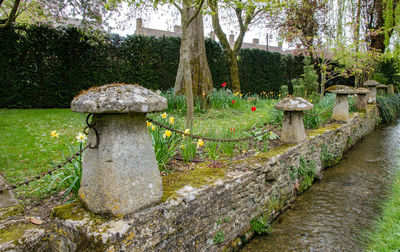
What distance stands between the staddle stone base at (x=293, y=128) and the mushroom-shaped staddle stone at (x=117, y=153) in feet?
10.3

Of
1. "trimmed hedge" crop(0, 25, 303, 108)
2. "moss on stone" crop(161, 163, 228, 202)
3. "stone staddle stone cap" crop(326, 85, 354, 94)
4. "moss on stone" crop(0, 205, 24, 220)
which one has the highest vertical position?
"trimmed hedge" crop(0, 25, 303, 108)

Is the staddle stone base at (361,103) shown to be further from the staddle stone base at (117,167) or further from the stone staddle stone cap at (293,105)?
the staddle stone base at (117,167)

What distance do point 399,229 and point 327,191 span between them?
1709 millimetres

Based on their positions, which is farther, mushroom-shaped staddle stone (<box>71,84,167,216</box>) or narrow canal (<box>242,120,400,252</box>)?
narrow canal (<box>242,120,400,252</box>)

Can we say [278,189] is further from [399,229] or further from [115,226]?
[115,226]

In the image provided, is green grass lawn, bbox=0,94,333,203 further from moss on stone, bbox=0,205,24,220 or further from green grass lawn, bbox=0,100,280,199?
moss on stone, bbox=0,205,24,220

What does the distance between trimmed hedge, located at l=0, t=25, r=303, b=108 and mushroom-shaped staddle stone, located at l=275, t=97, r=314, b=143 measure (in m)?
6.17

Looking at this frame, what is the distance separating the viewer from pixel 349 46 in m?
8.38

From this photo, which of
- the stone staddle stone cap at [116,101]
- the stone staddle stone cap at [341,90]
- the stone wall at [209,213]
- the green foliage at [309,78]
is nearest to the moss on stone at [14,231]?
the stone wall at [209,213]

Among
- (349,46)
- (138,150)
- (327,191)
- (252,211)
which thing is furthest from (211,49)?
(138,150)

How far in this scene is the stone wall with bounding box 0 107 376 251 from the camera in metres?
1.79

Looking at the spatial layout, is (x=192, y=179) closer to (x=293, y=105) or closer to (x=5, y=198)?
(x=5, y=198)

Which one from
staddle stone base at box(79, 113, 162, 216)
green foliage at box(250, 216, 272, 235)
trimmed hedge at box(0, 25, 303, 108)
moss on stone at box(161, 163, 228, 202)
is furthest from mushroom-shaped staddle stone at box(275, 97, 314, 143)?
trimmed hedge at box(0, 25, 303, 108)

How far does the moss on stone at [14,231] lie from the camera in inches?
66.0
